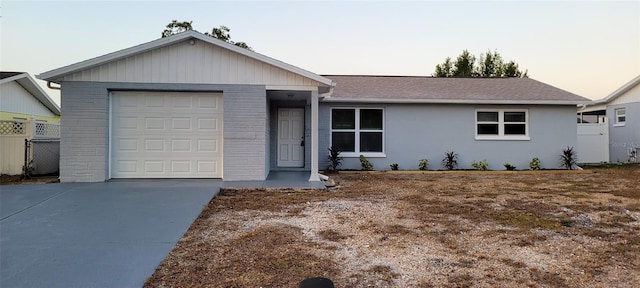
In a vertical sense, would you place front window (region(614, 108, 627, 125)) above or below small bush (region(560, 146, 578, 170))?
above

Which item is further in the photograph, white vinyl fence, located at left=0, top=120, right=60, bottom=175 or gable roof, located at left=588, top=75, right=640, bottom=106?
gable roof, located at left=588, top=75, right=640, bottom=106

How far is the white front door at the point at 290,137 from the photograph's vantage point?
12398 millimetres

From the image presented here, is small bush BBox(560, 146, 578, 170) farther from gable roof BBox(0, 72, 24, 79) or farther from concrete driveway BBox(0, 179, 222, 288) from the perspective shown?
gable roof BBox(0, 72, 24, 79)

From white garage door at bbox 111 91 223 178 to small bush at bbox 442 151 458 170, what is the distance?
317 inches

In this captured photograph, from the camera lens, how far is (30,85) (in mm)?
17047

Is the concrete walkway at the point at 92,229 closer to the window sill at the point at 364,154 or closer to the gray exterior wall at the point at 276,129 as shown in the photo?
the gray exterior wall at the point at 276,129

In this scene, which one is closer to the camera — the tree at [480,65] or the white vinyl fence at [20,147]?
the white vinyl fence at [20,147]

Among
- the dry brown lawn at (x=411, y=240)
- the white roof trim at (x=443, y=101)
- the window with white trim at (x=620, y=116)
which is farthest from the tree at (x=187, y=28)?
the window with white trim at (x=620, y=116)

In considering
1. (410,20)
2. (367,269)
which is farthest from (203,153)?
(410,20)

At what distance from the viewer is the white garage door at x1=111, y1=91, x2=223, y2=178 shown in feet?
29.5

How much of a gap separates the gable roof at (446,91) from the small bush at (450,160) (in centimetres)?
190

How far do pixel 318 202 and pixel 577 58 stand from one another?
15.5m

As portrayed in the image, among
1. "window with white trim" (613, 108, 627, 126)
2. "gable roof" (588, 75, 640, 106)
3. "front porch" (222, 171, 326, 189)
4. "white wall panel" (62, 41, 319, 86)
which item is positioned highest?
"gable roof" (588, 75, 640, 106)

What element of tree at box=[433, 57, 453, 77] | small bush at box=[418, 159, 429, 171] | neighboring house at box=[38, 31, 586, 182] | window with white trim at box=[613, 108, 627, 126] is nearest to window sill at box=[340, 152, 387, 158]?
small bush at box=[418, 159, 429, 171]
